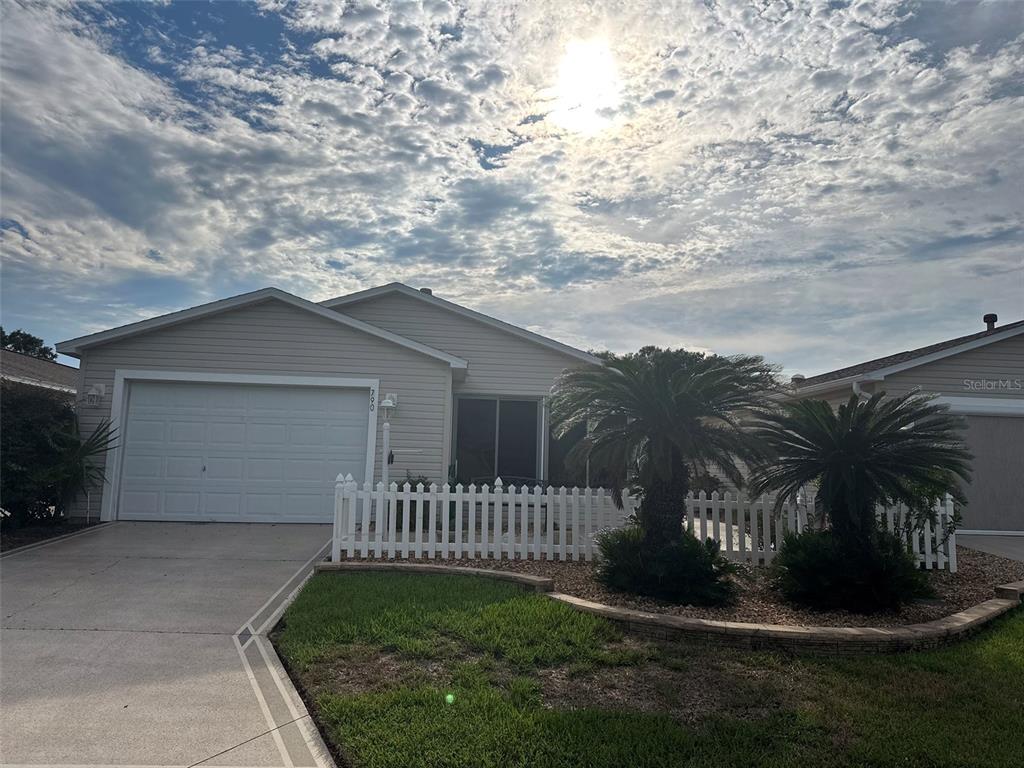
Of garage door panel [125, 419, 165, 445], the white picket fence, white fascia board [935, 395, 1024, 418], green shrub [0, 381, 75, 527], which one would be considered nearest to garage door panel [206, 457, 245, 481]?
garage door panel [125, 419, 165, 445]

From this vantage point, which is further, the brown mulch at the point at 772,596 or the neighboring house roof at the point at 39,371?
the neighboring house roof at the point at 39,371

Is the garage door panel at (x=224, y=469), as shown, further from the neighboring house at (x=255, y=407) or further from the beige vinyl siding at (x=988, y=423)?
the beige vinyl siding at (x=988, y=423)

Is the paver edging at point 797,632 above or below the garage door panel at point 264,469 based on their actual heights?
below

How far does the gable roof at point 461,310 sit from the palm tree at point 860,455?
7341 millimetres

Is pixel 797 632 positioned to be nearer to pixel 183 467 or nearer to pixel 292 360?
pixel 292 360

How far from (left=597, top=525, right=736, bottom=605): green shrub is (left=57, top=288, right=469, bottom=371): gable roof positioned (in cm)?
615

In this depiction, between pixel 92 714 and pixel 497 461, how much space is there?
10.7 meters

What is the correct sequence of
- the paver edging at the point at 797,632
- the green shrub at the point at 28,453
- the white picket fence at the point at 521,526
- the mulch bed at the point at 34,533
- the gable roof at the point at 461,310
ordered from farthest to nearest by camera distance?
the gable roof at the point at 461,310 → the green shrub at the point at 28,453 → the mulch bed at the point at 34,533 → the white picket fence at the point at 521,526 → the paver edging at the point at 797,632

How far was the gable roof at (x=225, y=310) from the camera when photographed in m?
11.4

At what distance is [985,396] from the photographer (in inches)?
503

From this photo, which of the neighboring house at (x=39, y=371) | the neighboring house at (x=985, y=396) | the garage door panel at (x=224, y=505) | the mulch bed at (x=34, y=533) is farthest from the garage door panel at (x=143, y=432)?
the neighboring house at (x=985, y=396)

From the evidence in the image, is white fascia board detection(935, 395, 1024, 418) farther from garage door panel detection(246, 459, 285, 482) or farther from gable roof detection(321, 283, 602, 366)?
garage door panel detection(246, 459, 285, 482)

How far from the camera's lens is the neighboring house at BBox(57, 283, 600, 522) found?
11523 millimetres

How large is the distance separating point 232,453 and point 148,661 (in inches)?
275
